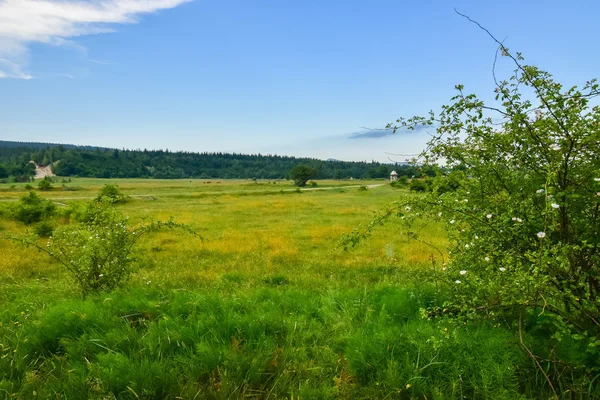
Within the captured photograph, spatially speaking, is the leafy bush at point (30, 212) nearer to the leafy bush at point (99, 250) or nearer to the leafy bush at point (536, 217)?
the leafy bush at point (99, 250)

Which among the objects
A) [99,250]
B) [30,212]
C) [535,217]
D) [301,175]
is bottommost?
[30,212]

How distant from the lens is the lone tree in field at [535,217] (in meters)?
3.19

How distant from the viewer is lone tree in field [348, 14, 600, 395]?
3.19 metres

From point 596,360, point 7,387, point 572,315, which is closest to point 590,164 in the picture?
point 572,315

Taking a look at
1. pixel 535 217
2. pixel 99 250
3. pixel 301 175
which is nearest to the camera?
pixel 535 217

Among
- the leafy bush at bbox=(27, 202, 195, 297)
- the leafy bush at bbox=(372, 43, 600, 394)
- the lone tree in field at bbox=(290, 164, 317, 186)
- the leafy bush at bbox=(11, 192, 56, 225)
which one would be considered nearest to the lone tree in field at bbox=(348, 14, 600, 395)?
the leafy bush at bbox=(372, 43, 600, 394)

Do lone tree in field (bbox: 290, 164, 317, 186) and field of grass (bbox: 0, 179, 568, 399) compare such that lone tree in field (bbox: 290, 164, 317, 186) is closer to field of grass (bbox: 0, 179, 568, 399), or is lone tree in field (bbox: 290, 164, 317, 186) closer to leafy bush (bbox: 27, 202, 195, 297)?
leafy bush (bbox: 27, 202, 195, 297)

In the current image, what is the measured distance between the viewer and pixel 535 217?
11.8 ft

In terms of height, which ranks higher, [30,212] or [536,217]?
[536,217]

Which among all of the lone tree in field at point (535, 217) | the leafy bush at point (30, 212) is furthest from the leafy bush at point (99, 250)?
the leafy bush at point (30, 212)

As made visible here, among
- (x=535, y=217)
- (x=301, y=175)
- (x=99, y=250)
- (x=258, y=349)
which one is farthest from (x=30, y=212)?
(x=301, y=175)

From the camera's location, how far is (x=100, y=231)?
260 inches

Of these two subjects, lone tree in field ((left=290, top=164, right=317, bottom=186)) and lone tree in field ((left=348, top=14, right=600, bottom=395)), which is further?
lone tree in field ((left=290, top=164, right=317, bottom=186))

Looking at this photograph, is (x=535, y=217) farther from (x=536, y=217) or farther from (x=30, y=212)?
(x=30, y=212)
